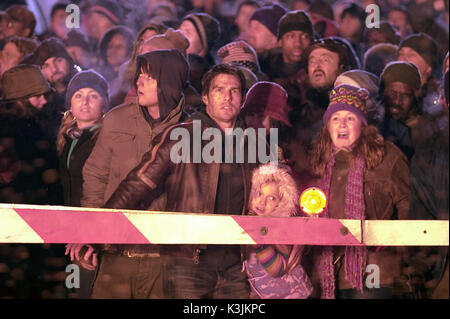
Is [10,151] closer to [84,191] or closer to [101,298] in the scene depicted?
[84,191]

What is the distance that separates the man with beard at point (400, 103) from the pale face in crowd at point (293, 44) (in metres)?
0.52

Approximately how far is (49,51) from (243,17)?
3.62 ft

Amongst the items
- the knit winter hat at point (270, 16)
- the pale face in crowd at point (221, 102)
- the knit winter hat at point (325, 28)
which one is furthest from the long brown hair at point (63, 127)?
the knit winter hat at point (325, 28)

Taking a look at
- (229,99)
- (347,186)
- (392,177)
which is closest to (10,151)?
(229,99)

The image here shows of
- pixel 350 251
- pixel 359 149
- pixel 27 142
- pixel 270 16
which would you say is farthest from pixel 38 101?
pixel 350 251

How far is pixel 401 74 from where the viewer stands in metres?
3.59

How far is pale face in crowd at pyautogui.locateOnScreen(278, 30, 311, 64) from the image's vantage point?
11.4 feet

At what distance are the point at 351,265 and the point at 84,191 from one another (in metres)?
1.59

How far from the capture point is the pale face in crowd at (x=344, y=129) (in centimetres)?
347

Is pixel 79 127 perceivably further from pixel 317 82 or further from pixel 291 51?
pixel 317 82

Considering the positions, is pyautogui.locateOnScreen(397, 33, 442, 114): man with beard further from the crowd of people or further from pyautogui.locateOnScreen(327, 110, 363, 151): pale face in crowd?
pyautogui.locateOnScreen(327, 110, 363, 151): pale face in crowd

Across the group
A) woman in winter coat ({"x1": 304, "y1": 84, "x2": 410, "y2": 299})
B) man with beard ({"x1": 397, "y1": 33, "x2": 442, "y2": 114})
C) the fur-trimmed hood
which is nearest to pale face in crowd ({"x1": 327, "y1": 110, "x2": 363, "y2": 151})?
woman in winter coat ({"x1": 304, "y1": 84, "x2": 410, "y2": 299})

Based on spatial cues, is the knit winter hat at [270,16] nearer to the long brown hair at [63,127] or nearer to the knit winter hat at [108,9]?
the knit winter hat at [108,9]

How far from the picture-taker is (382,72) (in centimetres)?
356
